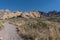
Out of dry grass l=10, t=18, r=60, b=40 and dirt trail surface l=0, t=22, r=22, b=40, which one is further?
dirt trail surface l=0, t=22, r=22, b=40

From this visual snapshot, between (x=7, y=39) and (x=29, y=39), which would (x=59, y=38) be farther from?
(x=7, y=39)

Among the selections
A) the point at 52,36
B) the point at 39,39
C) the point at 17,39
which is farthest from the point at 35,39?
the point at 17,39

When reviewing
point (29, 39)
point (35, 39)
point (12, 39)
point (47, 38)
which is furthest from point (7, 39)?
point (47, 38)

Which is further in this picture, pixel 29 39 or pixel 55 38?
pixel 29 39

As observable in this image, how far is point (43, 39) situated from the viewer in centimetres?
882

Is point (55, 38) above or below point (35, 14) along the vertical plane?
below

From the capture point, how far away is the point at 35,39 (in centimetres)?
916

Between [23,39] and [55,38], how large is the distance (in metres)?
2.38

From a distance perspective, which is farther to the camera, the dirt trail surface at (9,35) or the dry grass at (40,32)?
the dirt trail surface at (9,35)

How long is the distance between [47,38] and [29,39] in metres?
1.45

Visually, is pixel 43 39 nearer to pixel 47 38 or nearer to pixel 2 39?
pixel 47 38

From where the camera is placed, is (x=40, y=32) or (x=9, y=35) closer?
(x=40, y=32)

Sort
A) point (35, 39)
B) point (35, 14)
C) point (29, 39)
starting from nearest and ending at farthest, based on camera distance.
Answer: point (35, 39), point (29, 39), point (35, 14)

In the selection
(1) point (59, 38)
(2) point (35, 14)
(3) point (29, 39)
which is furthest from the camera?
(2) point (35, 14)
